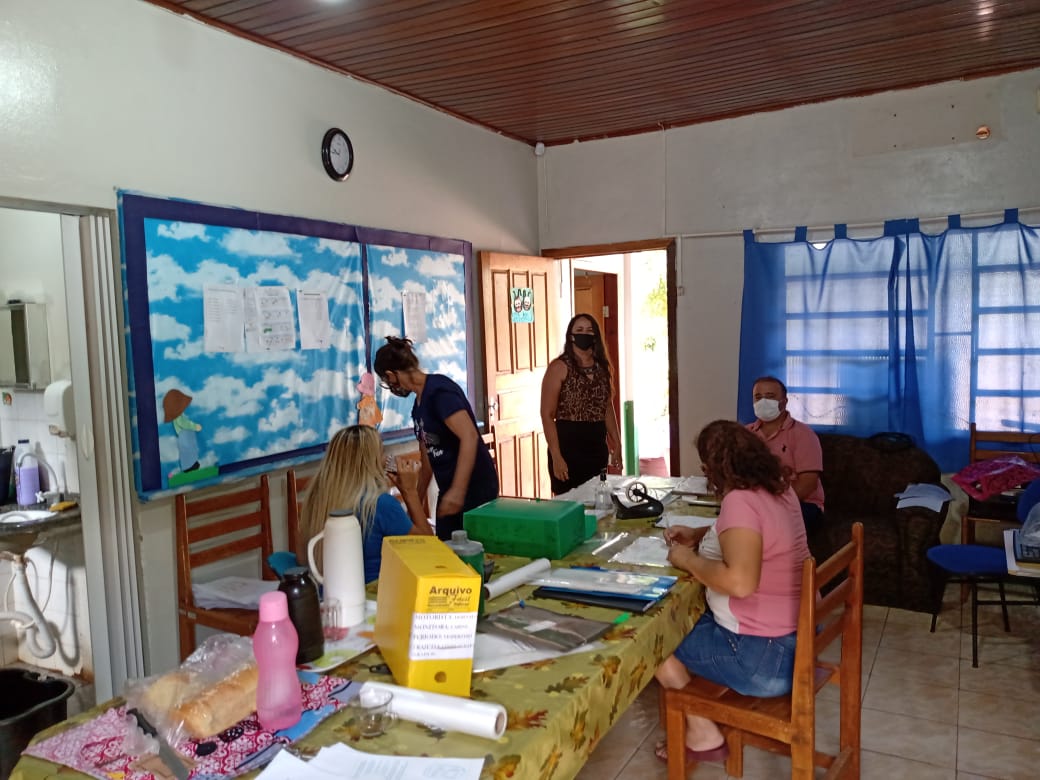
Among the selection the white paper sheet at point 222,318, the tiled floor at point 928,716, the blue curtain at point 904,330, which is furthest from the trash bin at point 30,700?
the blue curtain at point 904,330

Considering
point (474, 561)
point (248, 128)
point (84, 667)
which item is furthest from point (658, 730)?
point (248, 128)

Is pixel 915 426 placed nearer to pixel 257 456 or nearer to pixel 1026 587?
pixel 1026 587

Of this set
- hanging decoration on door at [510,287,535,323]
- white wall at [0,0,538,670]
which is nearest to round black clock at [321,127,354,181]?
white wall at [0,0,538,670]

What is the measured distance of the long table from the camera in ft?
3.99

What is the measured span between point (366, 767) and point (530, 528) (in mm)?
1077

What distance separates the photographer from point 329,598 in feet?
5.61

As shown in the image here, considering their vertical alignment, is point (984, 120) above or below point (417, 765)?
above

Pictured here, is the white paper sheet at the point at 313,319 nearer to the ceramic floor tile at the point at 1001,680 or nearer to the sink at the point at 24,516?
the sink at the point at 24,516

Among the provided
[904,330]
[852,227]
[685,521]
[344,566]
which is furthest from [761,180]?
[344,566]

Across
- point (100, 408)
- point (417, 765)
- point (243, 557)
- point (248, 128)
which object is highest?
point (248, 128)

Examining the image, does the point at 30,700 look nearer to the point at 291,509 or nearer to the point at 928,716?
the point at 291,509

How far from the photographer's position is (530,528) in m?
2.19

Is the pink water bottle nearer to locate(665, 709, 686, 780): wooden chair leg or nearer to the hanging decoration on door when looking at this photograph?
locate(665, 709, 686, 780): wooden chair leg

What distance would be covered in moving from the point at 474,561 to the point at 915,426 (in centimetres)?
321
